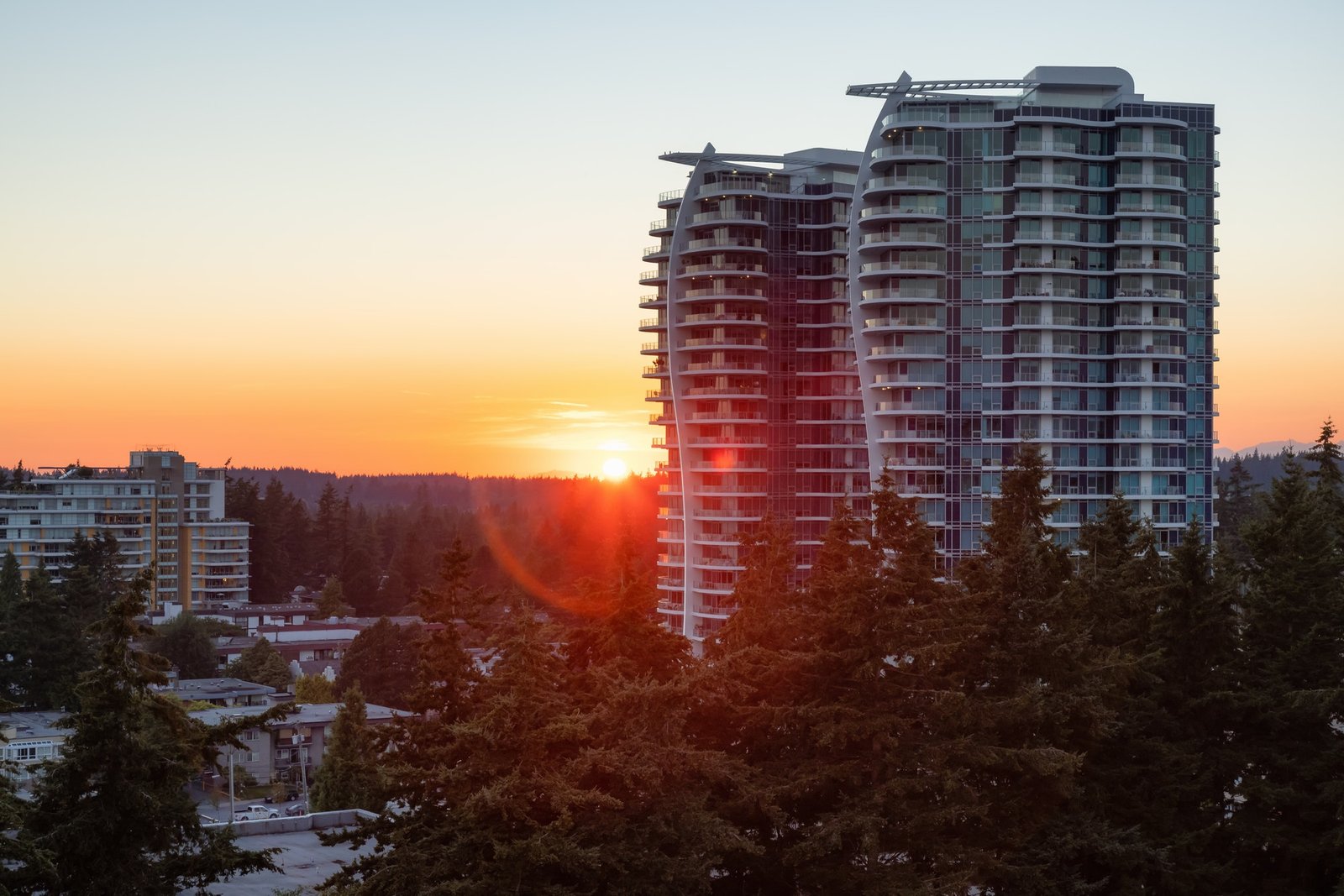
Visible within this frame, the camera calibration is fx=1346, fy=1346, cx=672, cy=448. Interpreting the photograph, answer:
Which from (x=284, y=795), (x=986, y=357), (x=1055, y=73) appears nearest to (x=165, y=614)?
(x=284, y=795)

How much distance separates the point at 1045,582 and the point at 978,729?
4.91 m

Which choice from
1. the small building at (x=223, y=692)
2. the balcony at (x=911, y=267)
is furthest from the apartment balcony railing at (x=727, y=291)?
the small building at (x=223, y=692)

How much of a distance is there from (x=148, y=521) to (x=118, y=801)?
4764 inches

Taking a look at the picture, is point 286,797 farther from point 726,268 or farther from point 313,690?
point 726,268

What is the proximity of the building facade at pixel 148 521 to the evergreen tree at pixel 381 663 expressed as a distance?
47601 millimetres

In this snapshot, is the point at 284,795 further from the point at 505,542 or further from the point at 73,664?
the point at 505,542

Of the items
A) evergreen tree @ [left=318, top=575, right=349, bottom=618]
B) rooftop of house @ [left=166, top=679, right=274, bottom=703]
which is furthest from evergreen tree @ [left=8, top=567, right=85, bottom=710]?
evergreen tree @ [left=318, top=575, right=349, bottom=618]

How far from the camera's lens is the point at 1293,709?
35.5 meters

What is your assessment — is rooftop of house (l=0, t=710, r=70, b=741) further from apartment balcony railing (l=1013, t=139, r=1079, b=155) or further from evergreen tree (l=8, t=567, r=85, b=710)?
apartment balcony railing (l=1013, t=139, r=1079, b=155)

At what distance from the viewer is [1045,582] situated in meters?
34.2

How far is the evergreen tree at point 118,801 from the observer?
24.9m

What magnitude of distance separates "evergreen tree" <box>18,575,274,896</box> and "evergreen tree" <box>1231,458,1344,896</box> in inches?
1007

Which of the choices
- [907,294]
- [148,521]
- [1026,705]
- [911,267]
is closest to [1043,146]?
[911,267]

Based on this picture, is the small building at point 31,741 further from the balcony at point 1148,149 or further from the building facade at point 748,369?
the balcony at point 1148,149
